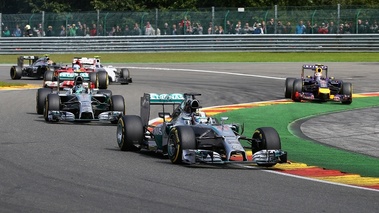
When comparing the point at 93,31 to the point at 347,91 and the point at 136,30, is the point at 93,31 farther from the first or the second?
the point at 347,91

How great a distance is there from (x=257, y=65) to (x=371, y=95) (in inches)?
521

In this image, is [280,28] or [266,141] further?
[280,28]

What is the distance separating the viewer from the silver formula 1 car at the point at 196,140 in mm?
13648

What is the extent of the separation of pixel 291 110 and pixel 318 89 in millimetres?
2653

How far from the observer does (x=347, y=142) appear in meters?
17.8

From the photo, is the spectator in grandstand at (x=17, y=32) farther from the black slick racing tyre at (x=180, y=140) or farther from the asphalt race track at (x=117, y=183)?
the black slick racing tyre at (x=180, y=140)

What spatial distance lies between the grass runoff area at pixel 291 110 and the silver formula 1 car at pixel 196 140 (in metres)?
1.01

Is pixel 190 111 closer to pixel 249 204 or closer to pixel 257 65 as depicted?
pixel 249 204

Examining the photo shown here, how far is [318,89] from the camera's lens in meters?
26.8

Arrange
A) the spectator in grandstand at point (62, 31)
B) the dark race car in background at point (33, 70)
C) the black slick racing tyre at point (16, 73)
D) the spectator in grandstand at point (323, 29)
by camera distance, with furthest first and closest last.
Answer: the spectator in grandstand at point (62, 31)
the spectator in grandstand at point (323, 29)
the black slick racing tyre at point (16, 73)
the dark race car in background at point (33, 70)

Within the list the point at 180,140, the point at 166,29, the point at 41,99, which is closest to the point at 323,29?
→ the point at 166,29


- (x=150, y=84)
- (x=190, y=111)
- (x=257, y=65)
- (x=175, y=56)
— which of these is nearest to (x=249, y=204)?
(x=190, y=111)

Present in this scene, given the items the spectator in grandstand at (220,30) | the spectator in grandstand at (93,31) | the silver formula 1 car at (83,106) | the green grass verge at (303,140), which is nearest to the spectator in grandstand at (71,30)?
the spectator in grandstand at (93,31)

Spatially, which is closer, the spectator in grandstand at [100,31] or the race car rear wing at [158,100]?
the race car rear wing at [158,100]
